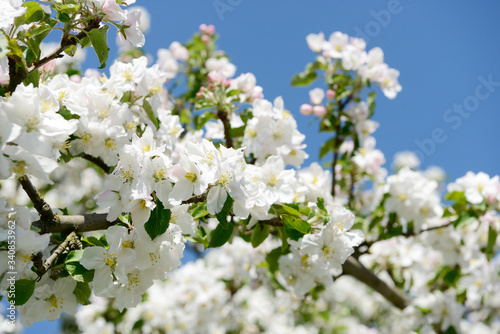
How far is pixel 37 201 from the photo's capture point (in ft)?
4.14

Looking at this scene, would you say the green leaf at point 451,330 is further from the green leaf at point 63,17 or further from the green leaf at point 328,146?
the green leaf at point 63,17

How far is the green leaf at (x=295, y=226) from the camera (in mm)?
1496

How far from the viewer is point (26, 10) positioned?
4.07 feet

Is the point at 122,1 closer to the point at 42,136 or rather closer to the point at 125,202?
the point at 42,136

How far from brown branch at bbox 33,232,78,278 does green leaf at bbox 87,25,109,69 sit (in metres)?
0.57

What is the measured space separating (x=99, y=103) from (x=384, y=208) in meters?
1.85

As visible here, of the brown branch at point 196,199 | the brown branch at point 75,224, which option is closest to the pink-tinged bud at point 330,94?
the brown branch at point 196,199

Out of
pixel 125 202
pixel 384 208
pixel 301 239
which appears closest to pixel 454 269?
pixel 384 208

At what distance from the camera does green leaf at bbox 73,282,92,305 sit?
146 centimetres

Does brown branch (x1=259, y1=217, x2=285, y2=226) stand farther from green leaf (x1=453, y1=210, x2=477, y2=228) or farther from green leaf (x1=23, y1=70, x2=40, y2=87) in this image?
green leaf (x1=453, y1=210, x2=477, y2=228)

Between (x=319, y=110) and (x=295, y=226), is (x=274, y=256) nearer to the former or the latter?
(x=295, y=226)

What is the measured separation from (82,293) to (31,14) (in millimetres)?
897

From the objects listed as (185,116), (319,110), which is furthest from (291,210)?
(185,116)

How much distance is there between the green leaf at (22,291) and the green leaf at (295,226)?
83 cm
